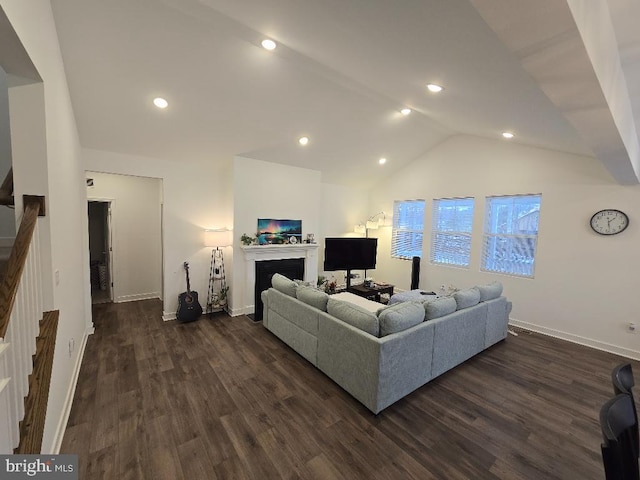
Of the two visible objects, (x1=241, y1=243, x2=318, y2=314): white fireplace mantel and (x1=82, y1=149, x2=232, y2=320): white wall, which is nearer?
(x1=82, y1=149, x2=232, y2=320): white wall

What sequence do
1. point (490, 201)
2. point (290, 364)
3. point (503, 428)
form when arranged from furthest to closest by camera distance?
1. point (490, 201)
2. point (290, 364)
3. point (503, 428)

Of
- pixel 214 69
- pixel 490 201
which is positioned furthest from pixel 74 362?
pixel 490 201

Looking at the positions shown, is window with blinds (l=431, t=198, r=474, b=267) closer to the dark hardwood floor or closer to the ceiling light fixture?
the dark hardwood floor

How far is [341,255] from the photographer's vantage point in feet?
18.7

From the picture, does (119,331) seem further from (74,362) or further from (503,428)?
(503,428)

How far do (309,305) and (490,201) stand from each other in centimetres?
413

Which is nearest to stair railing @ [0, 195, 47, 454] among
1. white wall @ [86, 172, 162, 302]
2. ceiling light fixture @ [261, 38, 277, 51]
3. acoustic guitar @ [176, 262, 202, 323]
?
ceiling light fixture @ [261, 38, 277, 51]

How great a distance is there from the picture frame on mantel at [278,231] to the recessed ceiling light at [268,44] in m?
2.79

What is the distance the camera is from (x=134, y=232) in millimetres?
5449

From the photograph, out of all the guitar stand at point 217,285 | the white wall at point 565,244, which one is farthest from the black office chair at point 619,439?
the guitar stand at point 217,285

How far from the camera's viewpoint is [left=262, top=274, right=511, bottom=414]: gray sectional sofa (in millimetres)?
2428

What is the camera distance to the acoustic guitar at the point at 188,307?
4430mm

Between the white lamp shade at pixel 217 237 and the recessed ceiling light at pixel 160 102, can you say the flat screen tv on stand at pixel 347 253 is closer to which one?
the white lamp shade at pixel 217 237

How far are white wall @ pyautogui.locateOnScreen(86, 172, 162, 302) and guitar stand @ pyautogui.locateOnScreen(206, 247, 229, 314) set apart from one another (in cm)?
130
